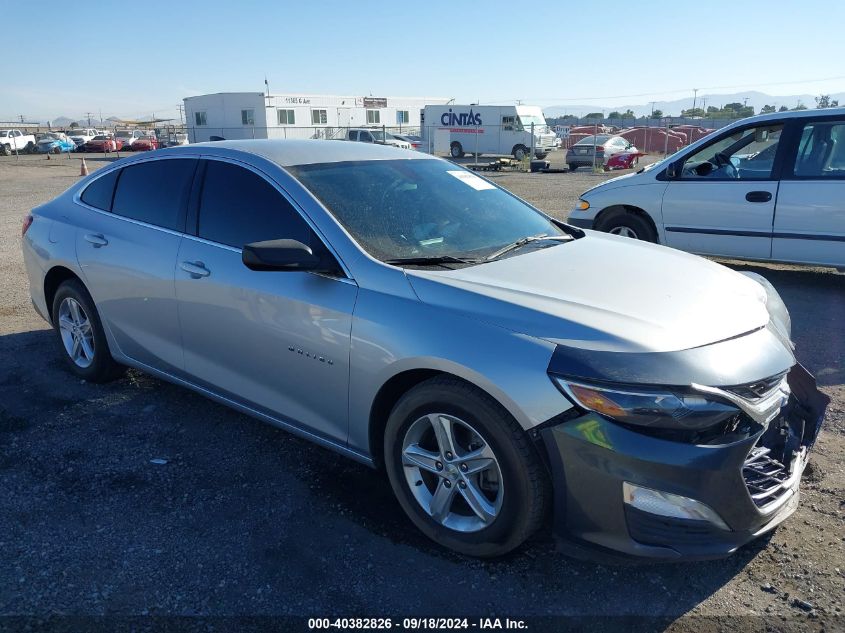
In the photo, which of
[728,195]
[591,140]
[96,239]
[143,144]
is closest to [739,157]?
[728,195]

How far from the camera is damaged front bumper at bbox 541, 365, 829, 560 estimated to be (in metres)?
2.34

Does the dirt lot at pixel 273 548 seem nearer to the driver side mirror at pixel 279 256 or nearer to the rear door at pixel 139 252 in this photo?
the rear door at pixel 139 252

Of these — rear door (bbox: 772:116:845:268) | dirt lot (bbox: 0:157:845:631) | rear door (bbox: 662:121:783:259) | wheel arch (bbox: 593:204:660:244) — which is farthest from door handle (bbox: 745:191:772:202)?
dirt lot (bbox: 0:157:845:631)

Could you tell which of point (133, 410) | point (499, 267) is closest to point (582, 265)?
point (499, 267)

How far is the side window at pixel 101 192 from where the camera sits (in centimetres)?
443

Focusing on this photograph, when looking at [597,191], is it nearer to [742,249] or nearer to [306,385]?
[742,249]

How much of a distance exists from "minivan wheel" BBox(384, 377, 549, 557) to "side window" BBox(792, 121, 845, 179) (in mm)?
5620

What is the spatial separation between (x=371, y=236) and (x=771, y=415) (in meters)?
1.87

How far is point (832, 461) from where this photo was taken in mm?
3602

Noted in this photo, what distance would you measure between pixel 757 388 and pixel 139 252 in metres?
3.35

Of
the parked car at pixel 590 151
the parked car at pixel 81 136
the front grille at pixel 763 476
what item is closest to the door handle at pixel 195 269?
the front grille at pixel 763 476

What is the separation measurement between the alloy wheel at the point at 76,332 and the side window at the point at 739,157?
20.1ft

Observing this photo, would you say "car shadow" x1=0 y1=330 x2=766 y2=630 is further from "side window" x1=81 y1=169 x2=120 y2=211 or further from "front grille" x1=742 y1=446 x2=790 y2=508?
"side window" x1=81 y1=169 x2=120 y2=211

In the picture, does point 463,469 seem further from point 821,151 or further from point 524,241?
point 821,151
